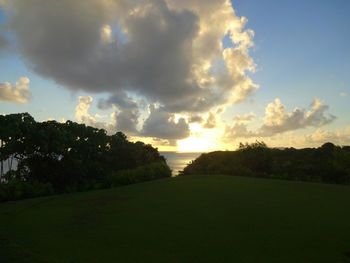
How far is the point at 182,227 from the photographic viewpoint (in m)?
10.2

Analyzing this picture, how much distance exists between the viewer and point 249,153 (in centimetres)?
3155

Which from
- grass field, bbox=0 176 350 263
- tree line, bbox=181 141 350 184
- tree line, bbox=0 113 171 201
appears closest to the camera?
grass field, bbox=0 176 350 263

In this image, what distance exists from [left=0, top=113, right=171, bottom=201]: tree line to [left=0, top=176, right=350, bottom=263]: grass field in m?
9.91

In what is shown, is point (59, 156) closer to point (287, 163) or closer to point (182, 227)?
point (287, 163)

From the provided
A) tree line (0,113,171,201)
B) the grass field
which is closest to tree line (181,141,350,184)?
tree line (0,113,171,201)

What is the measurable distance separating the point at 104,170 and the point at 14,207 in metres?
16.0

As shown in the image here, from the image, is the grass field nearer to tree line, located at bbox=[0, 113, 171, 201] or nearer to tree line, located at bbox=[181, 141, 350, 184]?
tree line, located at bbox=[0, 113, 171, 201]

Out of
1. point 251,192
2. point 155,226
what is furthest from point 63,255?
point 251,192

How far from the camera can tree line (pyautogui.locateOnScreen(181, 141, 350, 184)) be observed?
2719 cm

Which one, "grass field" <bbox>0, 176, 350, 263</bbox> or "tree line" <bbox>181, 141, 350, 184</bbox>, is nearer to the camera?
"grass field" <bbox>0, 176, 350, 263</bbox>

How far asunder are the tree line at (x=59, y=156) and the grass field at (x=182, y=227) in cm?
991

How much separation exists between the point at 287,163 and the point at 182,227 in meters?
21.7

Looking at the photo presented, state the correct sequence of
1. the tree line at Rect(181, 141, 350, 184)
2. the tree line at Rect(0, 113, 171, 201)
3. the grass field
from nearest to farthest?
the grass field < the tree line at Rect(0, 113, 171, 201) < the tree line at Rect(181, 141, 350, 184)

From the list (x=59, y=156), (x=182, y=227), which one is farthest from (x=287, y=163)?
(x=182, y=227)
